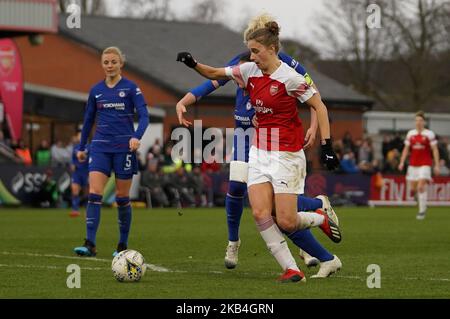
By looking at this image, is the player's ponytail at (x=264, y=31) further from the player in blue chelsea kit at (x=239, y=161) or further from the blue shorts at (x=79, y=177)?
the blue shorts at (x=79, y=177)

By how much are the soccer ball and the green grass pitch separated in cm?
10

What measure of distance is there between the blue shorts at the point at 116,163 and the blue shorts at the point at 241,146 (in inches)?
67.1

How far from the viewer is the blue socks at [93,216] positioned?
42.8ft

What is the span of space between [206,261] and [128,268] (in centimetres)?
266

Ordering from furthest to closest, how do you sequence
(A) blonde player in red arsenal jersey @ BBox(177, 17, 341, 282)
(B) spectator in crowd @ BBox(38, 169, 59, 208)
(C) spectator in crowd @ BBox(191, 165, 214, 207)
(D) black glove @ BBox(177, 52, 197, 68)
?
(C) spectator in crowd @ BBox(191, 165, 214, 207) < (B) spectator in crowd @ BBox(38, 169, 59, 208) < (D) black glove @ BBox(177, 52, 197, 68) < (A) blonde player in red arsenal jersey @ BBox(177, 17, 341, 282)

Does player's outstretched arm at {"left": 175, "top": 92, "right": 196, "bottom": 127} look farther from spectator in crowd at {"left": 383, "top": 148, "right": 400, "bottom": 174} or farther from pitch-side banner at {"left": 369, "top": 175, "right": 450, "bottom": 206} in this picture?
spectator in crowd at {"left": 383, "top": 148, "right": 400, "bottom": 174}

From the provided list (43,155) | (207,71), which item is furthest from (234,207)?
(43,155)

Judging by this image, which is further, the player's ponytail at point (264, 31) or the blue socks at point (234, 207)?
the blue socks at point (234, 207)

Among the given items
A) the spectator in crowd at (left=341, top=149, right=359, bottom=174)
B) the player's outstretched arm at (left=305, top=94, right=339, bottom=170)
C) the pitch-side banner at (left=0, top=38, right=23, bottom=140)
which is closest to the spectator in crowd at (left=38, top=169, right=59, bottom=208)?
the pitch-side banner at (left=0, top=38, right=23, bottom=140)

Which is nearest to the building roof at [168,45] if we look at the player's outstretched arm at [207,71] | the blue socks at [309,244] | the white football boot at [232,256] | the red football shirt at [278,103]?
the white football boot at [232,256]

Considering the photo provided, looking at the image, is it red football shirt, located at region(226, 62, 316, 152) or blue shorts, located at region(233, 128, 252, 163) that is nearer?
red football shirt, located at region(226, 62, 316, 152)

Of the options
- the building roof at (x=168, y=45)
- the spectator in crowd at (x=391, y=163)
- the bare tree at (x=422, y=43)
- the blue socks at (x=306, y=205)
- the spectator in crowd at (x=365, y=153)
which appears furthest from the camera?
the bare tree at (x=422, y=43)

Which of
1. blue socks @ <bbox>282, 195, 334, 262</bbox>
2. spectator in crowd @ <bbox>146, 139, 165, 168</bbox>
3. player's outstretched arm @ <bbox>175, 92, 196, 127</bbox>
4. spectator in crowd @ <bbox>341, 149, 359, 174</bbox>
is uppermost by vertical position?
player's outstretched arm @ <bbox>175, 92, 196, 127</bbox>

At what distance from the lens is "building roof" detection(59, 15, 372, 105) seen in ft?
145
